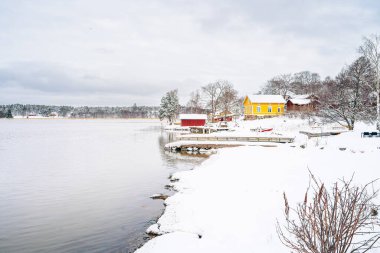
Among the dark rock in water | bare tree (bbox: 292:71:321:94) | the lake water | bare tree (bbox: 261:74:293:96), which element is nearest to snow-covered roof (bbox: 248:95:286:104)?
bare tree (bbox: 261:74:293:96)

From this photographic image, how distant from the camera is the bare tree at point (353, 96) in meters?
32.5

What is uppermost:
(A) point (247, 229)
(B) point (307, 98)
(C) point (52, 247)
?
(B) point (307, 98)

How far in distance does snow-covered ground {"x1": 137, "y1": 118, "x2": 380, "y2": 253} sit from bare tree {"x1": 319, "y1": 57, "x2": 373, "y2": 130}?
1262 cm

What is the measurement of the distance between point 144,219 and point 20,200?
28.4 ft

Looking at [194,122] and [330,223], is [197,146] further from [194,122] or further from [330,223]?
[194,122]

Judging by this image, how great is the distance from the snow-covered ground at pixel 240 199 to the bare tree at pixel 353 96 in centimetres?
1262

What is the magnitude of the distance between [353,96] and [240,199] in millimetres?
29560

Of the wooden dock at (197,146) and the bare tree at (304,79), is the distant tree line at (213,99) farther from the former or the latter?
the wooden dock at (197,146)

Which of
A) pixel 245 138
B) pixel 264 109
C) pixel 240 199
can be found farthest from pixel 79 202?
pixel 264 109

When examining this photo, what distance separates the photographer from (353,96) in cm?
3462

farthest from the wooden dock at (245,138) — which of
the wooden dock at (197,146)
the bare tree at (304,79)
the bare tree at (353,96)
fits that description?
the bare tree at (304,79)

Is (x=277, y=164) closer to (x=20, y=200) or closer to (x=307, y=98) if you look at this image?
(x=20, y=200)

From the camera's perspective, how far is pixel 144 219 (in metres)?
13.0

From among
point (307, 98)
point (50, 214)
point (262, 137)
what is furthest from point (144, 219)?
point (307, 98)
